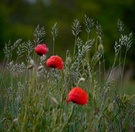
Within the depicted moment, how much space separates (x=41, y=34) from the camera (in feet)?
11.1

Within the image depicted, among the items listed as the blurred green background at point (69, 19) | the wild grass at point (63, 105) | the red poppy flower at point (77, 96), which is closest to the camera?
the red poppy flower at point (77, 96)

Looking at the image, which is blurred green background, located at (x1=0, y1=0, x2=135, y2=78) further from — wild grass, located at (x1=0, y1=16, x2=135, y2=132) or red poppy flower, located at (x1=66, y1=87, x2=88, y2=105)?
red poppy flower, located at (x1=66, y1=87, x2=88, y2=105)

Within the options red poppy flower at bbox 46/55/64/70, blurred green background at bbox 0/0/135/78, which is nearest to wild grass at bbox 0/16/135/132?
red poppy flower at bbox 46/55/64/70

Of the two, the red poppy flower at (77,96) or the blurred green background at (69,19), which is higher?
the blurred green background at (69,19)

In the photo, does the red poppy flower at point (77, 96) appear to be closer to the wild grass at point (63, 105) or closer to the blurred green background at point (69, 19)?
the wild grass at point (63, 105)

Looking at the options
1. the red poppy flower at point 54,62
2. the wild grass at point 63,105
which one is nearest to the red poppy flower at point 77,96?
the wild grass at point 63,105

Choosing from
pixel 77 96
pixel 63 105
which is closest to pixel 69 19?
pixel 63 105

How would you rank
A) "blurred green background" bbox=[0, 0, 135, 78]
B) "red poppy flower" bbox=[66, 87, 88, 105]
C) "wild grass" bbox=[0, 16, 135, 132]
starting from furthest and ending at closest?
"blurred green background" bbox=[0, 0, 135, 78] → "wild grass" bbox=[0, 16, 135, 132] → "red poppy flower" bbox=[66, 87, 88, 105]

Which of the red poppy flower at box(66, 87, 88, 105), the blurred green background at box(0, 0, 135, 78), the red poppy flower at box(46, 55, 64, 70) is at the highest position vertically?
the blurred green background at box(0, 0, 135, 78)

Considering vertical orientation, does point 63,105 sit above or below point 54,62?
below

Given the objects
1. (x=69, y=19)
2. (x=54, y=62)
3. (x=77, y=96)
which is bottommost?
(x=77, y=96)

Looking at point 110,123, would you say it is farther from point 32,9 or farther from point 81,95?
point 32,9

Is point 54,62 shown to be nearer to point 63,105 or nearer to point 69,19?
point 63,105

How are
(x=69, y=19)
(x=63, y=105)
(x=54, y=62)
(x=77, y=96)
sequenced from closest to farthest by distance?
(x=77, y=96) < (x=54, y=62) < (x=63, y=105) < (x=69, y=19)
